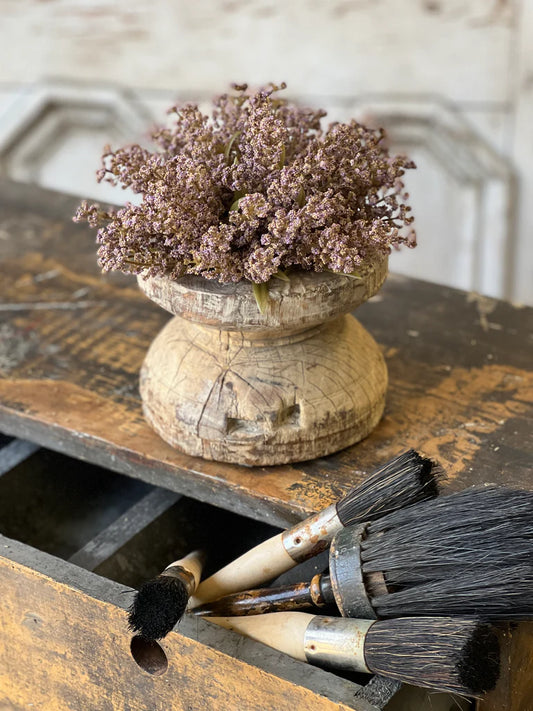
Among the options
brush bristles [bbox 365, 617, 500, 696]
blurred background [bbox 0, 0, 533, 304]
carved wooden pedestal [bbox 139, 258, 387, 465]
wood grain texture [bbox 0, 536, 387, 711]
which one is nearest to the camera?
brush bristles [bbox 365, 617, 500, 696]

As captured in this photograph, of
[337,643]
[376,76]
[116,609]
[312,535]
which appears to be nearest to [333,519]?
[312,535]

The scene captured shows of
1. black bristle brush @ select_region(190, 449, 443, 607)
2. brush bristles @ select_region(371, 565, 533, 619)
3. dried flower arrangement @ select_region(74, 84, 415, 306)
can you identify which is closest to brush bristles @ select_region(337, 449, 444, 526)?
black bristle brush @ select_region(190, 449, 443, 607)

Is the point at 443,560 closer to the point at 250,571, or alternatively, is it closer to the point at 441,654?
the point at 441,654

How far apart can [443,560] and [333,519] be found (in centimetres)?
15

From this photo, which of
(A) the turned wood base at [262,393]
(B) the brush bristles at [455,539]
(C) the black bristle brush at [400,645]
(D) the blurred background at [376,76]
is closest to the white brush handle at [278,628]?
(C) the black bristle brush at [400,645]

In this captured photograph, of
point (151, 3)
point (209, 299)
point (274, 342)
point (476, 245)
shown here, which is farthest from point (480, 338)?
point (151, 3)

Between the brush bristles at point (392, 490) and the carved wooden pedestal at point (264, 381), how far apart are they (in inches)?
5.8

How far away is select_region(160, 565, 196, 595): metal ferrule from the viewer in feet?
3.25

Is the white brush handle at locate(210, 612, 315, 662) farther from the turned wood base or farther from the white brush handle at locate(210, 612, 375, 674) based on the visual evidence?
the turned wood base

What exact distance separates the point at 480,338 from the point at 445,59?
123cm

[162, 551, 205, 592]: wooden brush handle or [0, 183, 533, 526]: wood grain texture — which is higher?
[0, 183, 533, 526]: wood grain texture

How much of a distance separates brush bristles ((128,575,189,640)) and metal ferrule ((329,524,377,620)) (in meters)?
0.16

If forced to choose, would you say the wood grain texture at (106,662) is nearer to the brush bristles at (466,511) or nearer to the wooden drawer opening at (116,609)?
the wooden drawer opening at (116,609)

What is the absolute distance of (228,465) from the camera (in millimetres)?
1152
